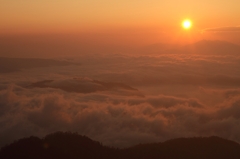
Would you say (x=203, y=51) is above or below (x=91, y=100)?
above

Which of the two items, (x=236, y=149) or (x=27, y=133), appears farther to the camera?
(x=27, y=133)

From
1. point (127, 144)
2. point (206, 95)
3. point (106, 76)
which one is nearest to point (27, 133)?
point (127, 144)

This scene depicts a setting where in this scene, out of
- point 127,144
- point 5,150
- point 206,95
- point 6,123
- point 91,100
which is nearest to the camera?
point 5,150

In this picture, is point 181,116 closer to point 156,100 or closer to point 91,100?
point 156,100

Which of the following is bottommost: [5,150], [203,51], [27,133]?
[27,133]

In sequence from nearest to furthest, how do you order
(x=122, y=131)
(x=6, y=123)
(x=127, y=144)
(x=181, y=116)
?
(x=127, y=144)
(x=122, y=131)
(x=6, y=123)
(x=181, y=116)

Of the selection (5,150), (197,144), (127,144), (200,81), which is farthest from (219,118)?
(200,81)

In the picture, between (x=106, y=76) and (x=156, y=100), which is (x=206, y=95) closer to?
(x=156, y=100)
